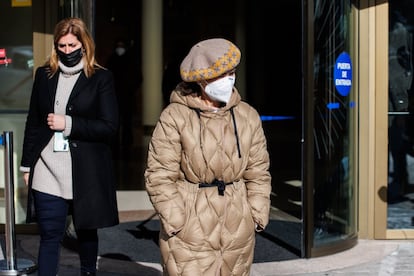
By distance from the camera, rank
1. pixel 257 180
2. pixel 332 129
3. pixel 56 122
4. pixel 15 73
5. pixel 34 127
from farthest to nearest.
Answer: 1. pixel 15 73
2. pixel 332 129
3. pixel 34 127
4. pixel 56 122
5. pixel 257 180

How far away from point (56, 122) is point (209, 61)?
1213 millimetres

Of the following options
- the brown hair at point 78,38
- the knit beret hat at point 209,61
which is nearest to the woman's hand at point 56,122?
the brown hair at point 78,38

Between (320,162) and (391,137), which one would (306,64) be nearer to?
(320,162)

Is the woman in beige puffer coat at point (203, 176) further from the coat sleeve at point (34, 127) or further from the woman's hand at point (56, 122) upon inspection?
the coat sleeve at point (34, 127)

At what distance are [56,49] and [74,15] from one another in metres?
1.80

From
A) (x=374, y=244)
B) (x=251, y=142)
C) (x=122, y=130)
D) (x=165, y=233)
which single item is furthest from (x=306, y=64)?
(x=122, y=130)

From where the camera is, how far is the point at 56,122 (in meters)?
4.34

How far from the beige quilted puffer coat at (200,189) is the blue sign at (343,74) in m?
2.74

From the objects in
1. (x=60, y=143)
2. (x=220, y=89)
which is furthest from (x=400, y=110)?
(x=220, y=89)

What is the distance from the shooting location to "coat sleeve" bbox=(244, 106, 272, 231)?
146 inches

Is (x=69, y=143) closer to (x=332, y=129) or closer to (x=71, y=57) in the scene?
(x=71, y=57)

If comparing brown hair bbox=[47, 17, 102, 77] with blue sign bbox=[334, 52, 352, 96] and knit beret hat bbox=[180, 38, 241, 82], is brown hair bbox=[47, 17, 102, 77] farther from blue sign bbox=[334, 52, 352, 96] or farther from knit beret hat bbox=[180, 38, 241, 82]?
blue sign bbox=[334, 52, 352, 96]

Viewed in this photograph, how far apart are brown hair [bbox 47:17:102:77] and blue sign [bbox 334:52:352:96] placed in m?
2.40

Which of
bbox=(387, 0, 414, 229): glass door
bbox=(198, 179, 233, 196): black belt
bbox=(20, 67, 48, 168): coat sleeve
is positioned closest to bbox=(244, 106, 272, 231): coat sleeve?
bbox=(198, 179, 233, 196): black belt
